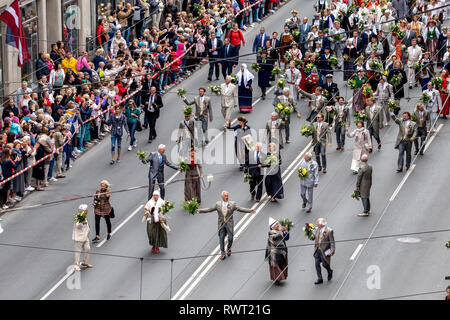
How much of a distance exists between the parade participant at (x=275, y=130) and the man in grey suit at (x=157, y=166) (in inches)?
123

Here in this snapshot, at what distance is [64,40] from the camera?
43375 millimetres

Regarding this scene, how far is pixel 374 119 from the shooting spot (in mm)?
36438

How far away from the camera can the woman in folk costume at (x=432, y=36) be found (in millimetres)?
42969

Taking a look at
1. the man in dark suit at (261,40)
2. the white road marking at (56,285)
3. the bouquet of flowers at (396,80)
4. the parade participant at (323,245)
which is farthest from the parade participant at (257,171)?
the man in dark suit at (261,40)

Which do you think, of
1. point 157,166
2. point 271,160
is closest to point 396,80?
point 271,160

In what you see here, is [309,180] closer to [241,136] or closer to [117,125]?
[241,136]

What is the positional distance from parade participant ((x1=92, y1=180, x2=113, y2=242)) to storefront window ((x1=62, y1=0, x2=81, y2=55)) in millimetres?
12822

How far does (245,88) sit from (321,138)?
16.9 feet

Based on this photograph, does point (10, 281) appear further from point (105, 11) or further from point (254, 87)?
point (105, 11)

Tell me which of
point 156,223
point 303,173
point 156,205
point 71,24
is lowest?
point 156,223

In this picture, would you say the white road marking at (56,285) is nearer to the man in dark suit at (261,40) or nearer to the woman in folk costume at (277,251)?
the woman in folk costume at (277,251)

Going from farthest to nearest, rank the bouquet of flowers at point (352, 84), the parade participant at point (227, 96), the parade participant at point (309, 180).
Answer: the bouquet of flowers at point (352, 84)
the parade participant at point (227, 96)
the parade participant at point (309, 180)

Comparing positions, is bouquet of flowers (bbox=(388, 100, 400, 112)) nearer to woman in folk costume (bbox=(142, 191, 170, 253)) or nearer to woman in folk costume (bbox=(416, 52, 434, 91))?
woman in folk costume (bbox=(416, 52, 434, 91))

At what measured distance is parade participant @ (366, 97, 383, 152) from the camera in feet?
120
